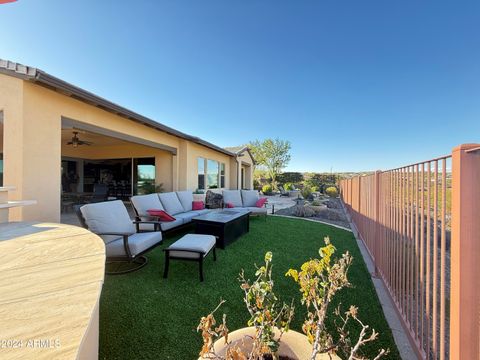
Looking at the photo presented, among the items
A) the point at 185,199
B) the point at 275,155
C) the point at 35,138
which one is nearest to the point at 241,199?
the point at 185,199

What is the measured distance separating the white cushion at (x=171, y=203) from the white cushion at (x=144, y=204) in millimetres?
318

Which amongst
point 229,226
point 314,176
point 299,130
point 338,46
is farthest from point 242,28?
point 314,176

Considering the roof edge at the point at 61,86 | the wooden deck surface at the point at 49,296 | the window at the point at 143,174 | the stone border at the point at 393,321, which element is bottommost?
the stone border at the point at 393,321

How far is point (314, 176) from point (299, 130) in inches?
280

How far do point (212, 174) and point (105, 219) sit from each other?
8.19 m

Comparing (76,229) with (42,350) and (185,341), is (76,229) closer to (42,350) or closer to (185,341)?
(185,341)

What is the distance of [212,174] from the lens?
38.6 ft

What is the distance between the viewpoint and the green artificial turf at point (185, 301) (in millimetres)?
1986

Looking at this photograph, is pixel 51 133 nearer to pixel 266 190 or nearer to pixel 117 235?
pixel 117 235

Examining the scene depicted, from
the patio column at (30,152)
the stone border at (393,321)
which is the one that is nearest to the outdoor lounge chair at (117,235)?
the patio column at (30,152)

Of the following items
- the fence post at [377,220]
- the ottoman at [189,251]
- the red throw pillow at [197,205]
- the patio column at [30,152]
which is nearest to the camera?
the ottoman at [189,251]

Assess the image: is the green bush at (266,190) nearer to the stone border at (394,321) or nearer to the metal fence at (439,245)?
the stone border at (394,321)

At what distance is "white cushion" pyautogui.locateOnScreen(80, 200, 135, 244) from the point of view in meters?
3.59

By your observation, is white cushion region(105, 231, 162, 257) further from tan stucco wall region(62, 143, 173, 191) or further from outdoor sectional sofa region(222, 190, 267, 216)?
tan stucco wall region(62, 143, 173, 191)
